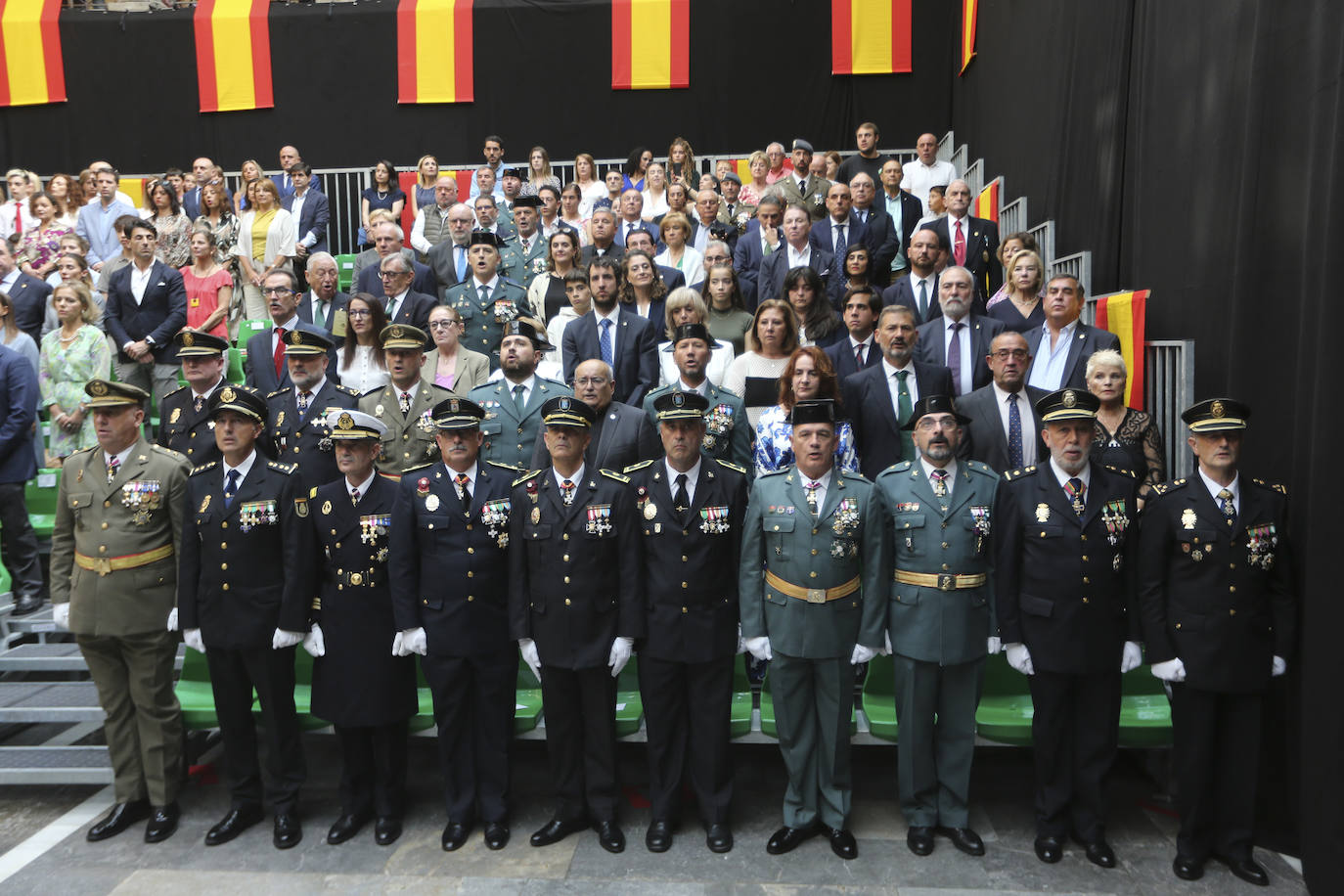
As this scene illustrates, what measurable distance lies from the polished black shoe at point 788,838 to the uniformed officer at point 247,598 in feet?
7.29

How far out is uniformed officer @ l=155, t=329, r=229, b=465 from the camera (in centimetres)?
576

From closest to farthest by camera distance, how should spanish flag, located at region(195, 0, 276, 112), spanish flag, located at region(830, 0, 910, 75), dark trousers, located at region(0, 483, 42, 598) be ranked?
1. dark trousers, located at region(0, 483, 42, 598)
2. spanish flag, located at region(830, 0, 910, 75)
3. spanish flag, located at region(195, 0, 276, 112)

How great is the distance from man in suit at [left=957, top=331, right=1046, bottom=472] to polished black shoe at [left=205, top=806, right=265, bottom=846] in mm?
3984

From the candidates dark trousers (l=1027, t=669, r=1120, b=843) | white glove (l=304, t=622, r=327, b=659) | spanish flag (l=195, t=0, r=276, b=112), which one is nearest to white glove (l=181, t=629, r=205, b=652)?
white glove (l=304, t=622, r=327, b=659)

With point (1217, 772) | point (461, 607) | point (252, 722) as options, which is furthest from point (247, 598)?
point (1217, 772)

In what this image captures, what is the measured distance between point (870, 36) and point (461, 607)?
1228 centimetres

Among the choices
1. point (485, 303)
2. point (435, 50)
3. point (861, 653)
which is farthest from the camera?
point (435, 50)

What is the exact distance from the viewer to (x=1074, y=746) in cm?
462

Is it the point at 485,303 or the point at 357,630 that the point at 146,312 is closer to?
the point at 485,303

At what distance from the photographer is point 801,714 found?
469 centimetres

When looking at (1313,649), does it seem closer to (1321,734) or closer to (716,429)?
(1321,734)

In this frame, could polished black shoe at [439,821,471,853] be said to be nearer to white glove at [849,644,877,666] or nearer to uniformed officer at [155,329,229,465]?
white glove at [849,644,877,666]

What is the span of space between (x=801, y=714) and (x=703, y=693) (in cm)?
46

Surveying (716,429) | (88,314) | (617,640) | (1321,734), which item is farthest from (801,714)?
(88,314)
